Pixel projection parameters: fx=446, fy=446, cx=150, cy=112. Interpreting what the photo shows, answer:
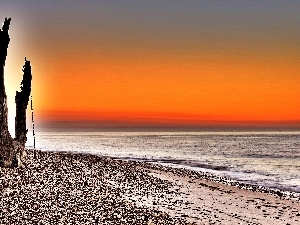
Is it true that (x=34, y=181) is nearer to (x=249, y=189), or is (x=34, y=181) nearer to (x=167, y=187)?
(x=167, y=187)

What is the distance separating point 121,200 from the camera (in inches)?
787

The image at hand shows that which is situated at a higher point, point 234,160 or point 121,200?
point 121,200

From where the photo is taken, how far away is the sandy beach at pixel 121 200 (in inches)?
647

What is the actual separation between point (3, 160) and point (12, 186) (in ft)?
23.3

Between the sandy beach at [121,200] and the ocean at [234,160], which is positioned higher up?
the sandy beach at [121,200]

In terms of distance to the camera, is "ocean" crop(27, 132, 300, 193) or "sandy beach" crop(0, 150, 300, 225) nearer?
"sandy beach" crop(0, 150, 300, 225)

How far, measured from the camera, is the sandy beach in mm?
16436

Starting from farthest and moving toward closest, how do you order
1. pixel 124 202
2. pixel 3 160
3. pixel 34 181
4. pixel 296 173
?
pixel 296 173
pixel 3 160
pixel 34 181
pixel 124 202

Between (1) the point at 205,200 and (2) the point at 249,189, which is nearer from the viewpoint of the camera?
(1) the point at 205,200

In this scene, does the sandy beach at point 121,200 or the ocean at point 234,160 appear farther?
the ocean at point 234,160

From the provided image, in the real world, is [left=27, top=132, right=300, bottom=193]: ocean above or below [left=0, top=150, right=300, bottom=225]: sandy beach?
below

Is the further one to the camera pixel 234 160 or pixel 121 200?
pixel 234 160

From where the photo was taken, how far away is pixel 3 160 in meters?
27.0

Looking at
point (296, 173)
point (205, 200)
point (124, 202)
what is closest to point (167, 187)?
point (205, 200)
